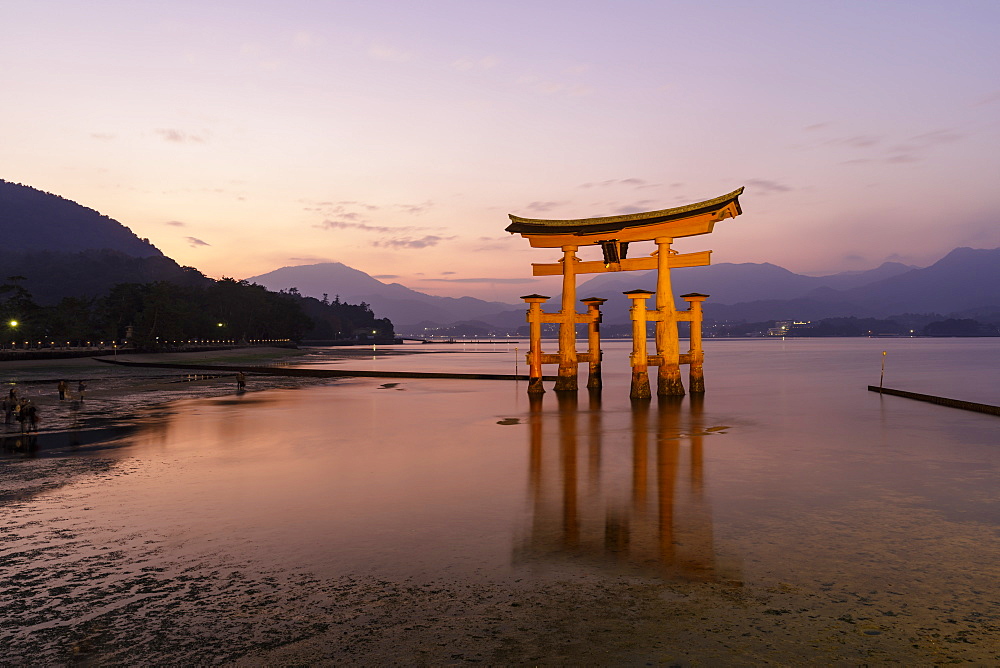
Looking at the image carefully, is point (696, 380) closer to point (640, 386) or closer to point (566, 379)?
point (640, 386)

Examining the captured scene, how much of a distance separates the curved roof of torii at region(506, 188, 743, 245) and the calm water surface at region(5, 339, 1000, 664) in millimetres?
8324

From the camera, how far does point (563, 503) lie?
1086cm

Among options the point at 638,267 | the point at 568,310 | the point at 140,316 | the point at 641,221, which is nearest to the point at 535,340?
the point at 568,310

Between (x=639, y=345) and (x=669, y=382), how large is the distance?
7.63ft

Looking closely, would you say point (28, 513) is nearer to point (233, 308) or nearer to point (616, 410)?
point (616, 410)

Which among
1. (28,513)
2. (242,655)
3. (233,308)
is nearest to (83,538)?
(28,513)

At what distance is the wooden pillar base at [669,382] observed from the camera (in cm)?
2895

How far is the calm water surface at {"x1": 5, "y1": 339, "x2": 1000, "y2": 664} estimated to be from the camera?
7.53 meters

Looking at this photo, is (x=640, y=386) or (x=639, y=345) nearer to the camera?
(x=639, y=345)

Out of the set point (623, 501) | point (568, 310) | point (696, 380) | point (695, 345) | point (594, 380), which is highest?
point (568, 310)

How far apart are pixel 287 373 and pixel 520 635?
50.9 metres

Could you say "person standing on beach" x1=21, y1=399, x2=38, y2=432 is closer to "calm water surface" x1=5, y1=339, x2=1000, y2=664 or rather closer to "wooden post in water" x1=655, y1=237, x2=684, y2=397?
"calm water surface" x1=5, y1=339, x2=1000, y2=664

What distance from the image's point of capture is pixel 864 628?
5730 millimetres

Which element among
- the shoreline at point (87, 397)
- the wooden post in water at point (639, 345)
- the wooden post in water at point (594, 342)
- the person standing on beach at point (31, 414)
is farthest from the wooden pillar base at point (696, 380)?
the person standing on beach at point (31, 414)
